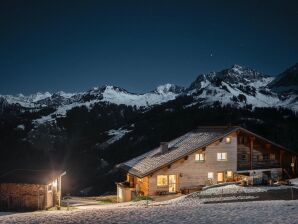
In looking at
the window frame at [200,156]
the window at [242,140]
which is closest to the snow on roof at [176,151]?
the window frame at [200,156]

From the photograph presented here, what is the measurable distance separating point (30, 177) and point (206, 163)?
2000 cm

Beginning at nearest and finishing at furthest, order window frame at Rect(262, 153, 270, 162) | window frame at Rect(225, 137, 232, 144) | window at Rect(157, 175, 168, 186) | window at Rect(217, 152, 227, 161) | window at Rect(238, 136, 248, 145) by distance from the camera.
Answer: window at Rect(157, 175, 168, 186) → window at Rect(217, 152, 227, 161) → window frame at Rect(225, 137, 232, 144) → window at Rect(238, 136, 248, 145) → window frame at Rect(262, 153, 270, 162)

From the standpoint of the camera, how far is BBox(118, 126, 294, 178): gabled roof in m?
47.0

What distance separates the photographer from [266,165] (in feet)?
177

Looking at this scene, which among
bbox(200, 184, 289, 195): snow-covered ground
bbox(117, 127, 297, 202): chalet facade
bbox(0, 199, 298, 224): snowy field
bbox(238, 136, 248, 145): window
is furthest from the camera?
bbox(238, 136, 248, 145): window

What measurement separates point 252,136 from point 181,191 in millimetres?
12742

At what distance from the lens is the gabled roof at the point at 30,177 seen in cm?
4416

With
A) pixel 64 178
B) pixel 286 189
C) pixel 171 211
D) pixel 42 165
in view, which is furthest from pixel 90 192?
pixel 171 211

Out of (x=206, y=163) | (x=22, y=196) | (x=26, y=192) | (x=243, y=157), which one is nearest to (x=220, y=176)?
(x=206, y=163)

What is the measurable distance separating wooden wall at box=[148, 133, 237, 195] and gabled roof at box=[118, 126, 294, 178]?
0.81 meters

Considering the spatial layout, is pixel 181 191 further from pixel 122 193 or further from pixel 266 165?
pixel 266 165

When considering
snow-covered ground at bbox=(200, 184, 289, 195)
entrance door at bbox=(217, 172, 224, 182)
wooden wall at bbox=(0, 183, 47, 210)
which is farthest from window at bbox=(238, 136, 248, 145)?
wooden wall at bbox=(0, 183, 47, 210)

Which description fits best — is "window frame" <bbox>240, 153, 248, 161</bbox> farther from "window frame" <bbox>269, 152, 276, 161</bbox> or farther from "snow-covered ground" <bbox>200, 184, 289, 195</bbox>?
"snow-covered ground" <bbox>200, 184, 289, 195</bbox>

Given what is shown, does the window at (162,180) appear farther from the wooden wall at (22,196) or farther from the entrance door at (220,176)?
the wooden wall at (22,196)
